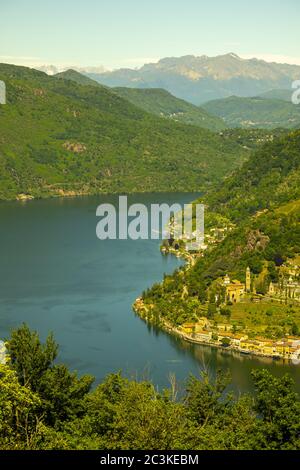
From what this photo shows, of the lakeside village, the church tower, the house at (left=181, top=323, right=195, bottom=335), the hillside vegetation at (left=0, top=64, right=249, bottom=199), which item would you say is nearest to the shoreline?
the lakeside village

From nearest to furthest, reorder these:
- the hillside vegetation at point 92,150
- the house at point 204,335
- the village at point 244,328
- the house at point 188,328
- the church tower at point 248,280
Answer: the village at point 244,328 < the house at point 204,335 < the house at point 188,328 < the church tower at point 248,280 < the hillside vegetation at point 92,150

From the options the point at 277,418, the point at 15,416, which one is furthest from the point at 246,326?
the point at 15,416

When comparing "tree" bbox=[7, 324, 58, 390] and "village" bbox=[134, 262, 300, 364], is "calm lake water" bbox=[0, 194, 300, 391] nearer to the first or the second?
"village" bbox=[134, 262, 300, 364]

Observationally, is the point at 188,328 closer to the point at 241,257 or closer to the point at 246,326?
the point at 246,326

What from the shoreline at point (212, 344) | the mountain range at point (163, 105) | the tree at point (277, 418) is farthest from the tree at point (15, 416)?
the mountain range at point (163, 105)

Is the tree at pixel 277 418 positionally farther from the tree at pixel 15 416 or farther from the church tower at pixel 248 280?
the church tower at pixel 248 280

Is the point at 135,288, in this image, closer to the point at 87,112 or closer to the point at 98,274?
the point at 98,274

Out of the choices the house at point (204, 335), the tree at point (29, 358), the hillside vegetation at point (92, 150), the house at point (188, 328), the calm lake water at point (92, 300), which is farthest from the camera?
the hillside vegetation at point (92, 150)
